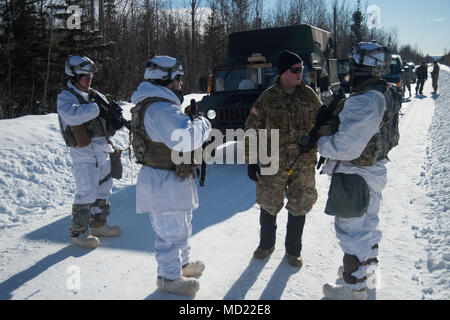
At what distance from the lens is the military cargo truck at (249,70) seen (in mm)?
6566

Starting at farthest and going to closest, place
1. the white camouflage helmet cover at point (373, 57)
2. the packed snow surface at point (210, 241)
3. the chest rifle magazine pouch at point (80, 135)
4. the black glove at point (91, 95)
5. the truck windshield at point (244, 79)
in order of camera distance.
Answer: the truck windshield at point (244, 79) < the black glove at point (91, 95) < the chest rifle magazine pouch at point (80, 135) < the packed snow surface at point (210, 241) < the white camouflage helmet cover at point (373, 57)

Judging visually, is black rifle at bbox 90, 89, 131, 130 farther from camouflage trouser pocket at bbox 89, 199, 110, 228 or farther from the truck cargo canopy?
the truck cargo canopy

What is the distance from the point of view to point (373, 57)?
245 cm

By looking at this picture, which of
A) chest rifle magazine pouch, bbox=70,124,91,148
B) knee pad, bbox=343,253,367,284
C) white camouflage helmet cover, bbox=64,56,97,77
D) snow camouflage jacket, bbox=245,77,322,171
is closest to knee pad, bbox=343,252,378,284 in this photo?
knee pad, bbox=343,253,367,284

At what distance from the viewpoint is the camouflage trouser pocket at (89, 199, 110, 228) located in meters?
3.84

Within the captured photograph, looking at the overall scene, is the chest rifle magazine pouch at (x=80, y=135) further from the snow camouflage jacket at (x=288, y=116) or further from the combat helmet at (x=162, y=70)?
the snow camouflage jacket at (x=288, y=116)

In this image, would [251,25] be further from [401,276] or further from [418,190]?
[401,276]

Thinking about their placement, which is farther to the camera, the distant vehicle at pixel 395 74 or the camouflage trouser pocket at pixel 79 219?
the distant vehicle at pixel 395 74

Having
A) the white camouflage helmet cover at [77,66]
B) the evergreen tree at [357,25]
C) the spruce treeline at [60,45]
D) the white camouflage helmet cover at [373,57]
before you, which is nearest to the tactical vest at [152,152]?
the white camouflage helmet cover at [77,66]

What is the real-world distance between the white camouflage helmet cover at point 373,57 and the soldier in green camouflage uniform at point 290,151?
67 cm

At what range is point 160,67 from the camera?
2.54 metres

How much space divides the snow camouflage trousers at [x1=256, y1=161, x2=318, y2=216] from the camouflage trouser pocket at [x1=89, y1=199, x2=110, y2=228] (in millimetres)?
1786
